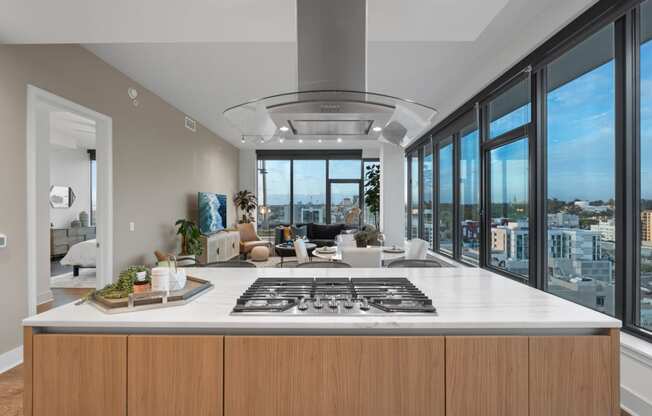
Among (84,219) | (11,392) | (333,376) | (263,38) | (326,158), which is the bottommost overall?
(11,392)

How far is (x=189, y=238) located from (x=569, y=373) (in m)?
5.04

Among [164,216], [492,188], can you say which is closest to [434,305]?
[492,188]

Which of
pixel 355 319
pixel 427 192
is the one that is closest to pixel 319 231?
pixel 427 192

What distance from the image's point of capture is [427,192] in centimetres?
613

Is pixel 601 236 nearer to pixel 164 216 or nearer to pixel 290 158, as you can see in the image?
pixel 164 216

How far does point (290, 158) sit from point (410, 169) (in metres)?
3.55

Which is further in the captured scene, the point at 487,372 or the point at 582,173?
the point at 582,173

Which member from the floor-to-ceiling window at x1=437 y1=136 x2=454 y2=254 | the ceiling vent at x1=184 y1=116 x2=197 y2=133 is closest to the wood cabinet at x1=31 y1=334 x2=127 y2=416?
the floor-to-ceiling window at x1=437 y1=136 x2=454 y2=254

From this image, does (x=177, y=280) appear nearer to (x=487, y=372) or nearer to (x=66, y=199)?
(x=487, y=372)

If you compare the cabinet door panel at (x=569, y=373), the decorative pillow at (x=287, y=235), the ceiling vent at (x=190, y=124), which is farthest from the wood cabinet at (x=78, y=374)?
the decorative pillow at (x=287, y=235)

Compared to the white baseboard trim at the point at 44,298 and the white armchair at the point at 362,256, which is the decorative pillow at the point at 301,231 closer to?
the white baseboard trim at the point at 44,298

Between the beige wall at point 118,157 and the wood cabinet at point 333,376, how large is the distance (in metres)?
2.47

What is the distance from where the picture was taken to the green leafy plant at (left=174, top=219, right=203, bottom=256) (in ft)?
17.0

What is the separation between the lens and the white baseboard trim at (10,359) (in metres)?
2.51
